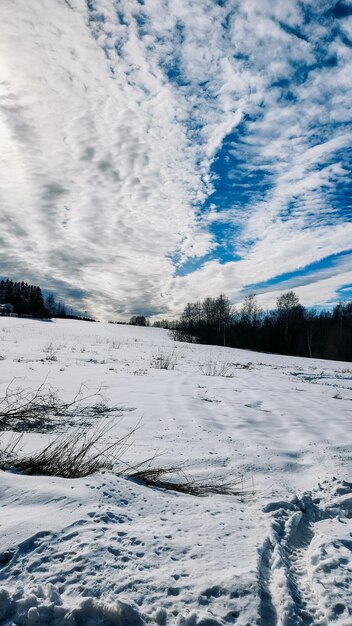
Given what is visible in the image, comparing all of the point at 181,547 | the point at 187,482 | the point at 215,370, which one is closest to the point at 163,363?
the point at 215,370

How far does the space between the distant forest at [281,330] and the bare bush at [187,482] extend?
1567 inches

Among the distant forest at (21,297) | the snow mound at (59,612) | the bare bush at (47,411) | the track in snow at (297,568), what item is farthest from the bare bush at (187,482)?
the distant forest at (21,297)

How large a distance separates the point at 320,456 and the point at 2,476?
2993mm

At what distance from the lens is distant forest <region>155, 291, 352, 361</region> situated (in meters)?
47.0

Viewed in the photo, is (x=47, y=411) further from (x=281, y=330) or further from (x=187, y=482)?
(x=281, y=330)

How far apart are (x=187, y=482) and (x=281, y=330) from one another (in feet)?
180

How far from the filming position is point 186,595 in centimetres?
136

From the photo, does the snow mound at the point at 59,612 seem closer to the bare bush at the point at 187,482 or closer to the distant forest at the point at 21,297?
the bare bush at the point at 187,482

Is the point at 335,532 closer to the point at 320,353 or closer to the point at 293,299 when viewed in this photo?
the point at 320,353

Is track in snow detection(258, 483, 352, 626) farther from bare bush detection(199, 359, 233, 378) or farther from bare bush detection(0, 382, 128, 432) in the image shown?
bare bush detection(199, 359, 233, 378)

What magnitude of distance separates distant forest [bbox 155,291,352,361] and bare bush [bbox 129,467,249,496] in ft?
131

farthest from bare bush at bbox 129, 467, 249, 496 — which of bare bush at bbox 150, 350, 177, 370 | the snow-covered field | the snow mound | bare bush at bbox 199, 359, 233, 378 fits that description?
bare bush at bbox 150, 350, 177, 370

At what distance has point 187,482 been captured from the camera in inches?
104

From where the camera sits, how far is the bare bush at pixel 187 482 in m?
2.45
